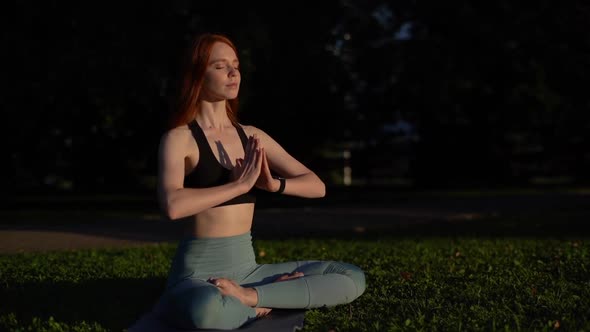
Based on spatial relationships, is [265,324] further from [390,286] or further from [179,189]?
[390,286]

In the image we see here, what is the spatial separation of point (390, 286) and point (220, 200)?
257 centimetres

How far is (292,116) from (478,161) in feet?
37.7

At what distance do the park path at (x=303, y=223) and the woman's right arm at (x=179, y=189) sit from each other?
21.2 ft

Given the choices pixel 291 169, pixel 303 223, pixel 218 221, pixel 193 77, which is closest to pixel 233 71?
pixel 193 77

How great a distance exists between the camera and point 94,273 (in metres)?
7.80

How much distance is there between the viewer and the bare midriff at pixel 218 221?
480 cm

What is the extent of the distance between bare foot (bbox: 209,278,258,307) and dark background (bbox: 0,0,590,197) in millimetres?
12669

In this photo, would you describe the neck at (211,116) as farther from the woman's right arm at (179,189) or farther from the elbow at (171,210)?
the elbow at (171,210)

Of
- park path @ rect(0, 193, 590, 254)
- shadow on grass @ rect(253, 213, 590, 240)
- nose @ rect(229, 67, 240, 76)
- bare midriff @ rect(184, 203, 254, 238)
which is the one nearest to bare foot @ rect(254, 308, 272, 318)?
bare midriff @ rect(184, 203, 254, 238)

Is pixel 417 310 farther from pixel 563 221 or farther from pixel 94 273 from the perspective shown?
pixel 563 221

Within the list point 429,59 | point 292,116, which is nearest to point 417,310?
point 292,116

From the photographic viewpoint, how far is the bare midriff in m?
4.80

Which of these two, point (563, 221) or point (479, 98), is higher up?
point (479, 98)

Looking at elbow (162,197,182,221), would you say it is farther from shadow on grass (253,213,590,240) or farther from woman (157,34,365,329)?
shadow on grass (253,213,590,240)
